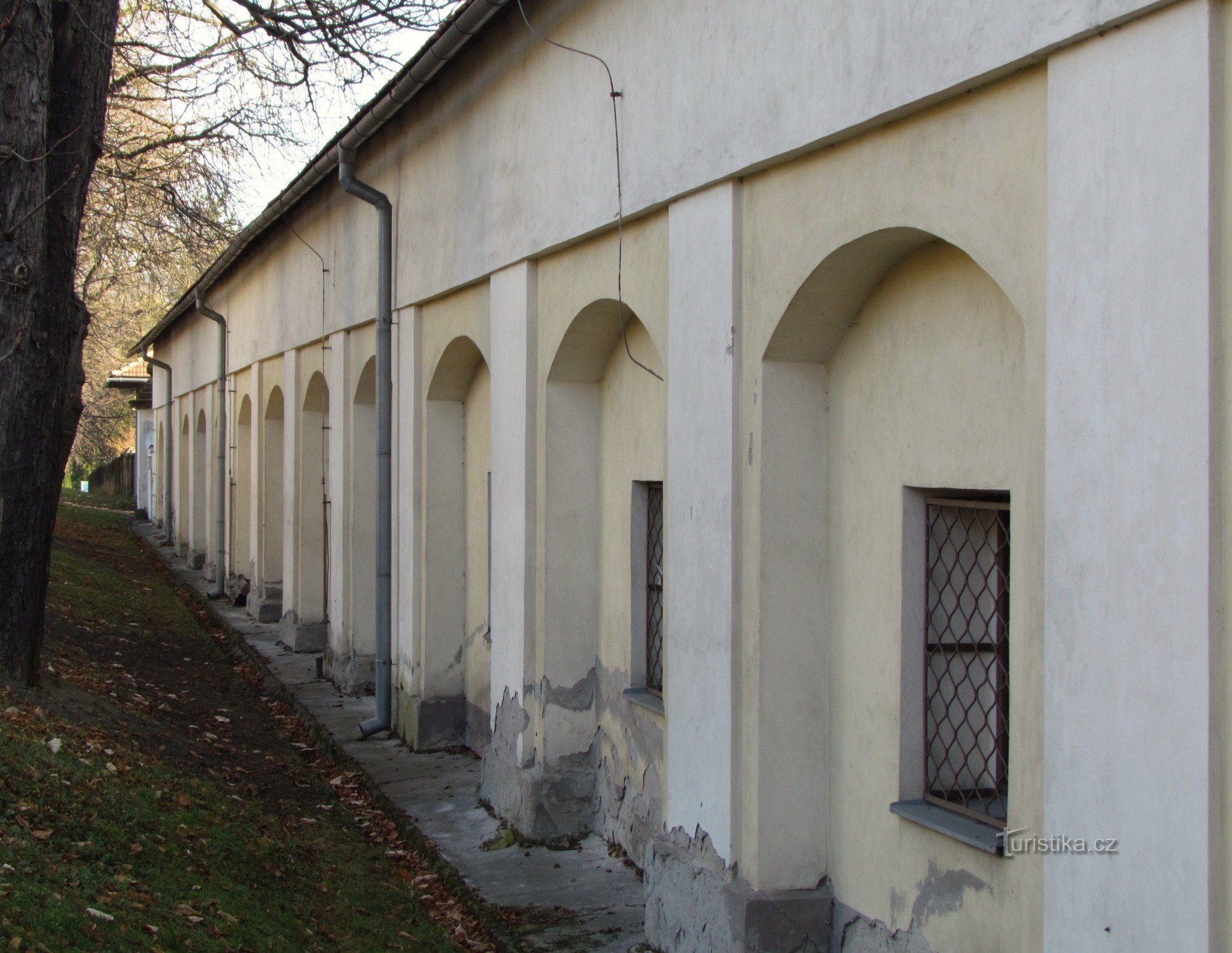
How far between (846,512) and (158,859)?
3.47 meters

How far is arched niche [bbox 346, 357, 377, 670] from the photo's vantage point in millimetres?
12797

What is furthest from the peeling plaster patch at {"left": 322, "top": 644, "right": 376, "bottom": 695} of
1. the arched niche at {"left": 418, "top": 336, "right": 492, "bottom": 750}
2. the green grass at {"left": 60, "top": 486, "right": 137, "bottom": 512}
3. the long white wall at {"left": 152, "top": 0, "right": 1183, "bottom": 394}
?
the green grass at {"left": 60, "top": 486, "right": 137, "bottom": 512}

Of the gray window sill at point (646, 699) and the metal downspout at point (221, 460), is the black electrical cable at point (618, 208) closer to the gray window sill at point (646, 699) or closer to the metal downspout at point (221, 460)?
the gray window sill at point (646, 699)

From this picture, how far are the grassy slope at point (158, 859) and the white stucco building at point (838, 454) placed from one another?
1258 millimetres

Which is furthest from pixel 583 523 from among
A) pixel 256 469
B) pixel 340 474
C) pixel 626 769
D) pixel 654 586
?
pixel 256 469

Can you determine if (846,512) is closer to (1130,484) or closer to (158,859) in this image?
(1130,484)

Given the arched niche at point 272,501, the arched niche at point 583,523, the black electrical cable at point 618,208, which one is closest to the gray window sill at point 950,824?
the black electrical cable at point 618,208

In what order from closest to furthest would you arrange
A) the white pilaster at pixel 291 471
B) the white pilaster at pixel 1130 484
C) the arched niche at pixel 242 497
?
the white pilaster at pixel 1130 484 < the white pilaster at pixel 291 471 < the arched niche at pixel 242 497

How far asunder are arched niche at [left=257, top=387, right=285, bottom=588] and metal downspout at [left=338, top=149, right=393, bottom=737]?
23.9 feet

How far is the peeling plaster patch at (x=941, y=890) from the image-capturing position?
4465mm

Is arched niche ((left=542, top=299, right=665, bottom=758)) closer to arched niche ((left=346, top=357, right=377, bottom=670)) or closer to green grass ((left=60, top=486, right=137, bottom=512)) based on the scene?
arched niche ((left=346, top=357, right=377, bottom=670))

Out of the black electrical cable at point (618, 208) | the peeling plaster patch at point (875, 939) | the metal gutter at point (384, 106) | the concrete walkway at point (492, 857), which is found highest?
the metal gutter at point (384, 106)

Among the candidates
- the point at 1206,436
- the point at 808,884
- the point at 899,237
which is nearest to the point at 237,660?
the point at 808,884

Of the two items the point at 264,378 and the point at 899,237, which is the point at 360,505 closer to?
the point at 264,378
